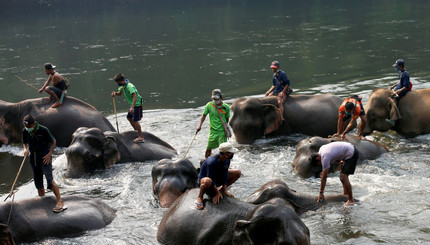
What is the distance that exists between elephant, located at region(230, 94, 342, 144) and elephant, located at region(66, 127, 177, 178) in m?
2.15

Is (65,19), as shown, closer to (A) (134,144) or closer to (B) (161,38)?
(B) (161,38)

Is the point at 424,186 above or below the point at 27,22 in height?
above

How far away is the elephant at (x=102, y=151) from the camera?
12359 mm

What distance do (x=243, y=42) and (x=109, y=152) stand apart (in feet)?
68.5

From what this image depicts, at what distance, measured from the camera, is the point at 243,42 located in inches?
1284

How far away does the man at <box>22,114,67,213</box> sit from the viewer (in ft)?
30.8

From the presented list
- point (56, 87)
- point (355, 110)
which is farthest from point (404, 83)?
point (56, 87)

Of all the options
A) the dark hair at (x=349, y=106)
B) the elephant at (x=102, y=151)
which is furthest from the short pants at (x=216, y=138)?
the dark hair at (x=349, y=106)

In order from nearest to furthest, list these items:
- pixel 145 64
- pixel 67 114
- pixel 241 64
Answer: pixel 67 114, pixel 241 64, pixel 145 64

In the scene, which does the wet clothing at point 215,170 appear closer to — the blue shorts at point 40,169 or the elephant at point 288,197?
the elephant at point 288,197

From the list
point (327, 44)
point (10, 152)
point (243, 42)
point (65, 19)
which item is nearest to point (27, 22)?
point (65, 19)

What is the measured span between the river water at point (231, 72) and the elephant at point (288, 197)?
0.67 ft

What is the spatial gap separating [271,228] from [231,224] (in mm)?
918

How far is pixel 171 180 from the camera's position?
1019cm
